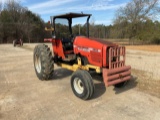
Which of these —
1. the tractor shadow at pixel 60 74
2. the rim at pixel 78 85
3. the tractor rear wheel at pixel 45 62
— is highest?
the tractor rear wheel at pixel 45 62

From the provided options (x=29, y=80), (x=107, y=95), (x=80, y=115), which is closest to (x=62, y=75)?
(x=29, y=80)

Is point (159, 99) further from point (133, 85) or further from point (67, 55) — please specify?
point (67, 55)

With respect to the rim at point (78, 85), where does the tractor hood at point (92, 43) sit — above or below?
above

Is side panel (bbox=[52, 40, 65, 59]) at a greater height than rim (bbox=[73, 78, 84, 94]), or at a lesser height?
greater

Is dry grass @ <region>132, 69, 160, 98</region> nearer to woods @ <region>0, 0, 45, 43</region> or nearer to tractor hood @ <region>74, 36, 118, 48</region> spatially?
tractor hood @ <region>74, 36, 118, 48</region>

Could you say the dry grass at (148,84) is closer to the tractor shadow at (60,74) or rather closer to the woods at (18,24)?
the tractor shadow at (60,74)

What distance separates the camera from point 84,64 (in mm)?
5590

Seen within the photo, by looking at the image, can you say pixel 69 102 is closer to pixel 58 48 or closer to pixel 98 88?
pixel 98 88

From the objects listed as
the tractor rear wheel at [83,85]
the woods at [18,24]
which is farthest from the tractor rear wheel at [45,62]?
the woods at [18,24]

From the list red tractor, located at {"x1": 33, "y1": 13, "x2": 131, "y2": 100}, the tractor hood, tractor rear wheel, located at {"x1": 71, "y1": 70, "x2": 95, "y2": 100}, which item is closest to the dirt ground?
tractor rear wheel, located at {"x1": 71, "y1": 70, "x2": 95, "y2": 100}

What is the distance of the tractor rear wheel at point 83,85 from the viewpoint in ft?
15.0

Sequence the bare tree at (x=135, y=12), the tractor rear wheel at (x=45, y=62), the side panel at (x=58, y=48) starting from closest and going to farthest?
the tractor rear wheel at (x=45, y=62)
the side panel at (x=58, y=48)
the bare tree at (x=135, y=12)

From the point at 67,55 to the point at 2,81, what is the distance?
2542 millimetres

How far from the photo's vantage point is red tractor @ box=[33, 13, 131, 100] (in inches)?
185
